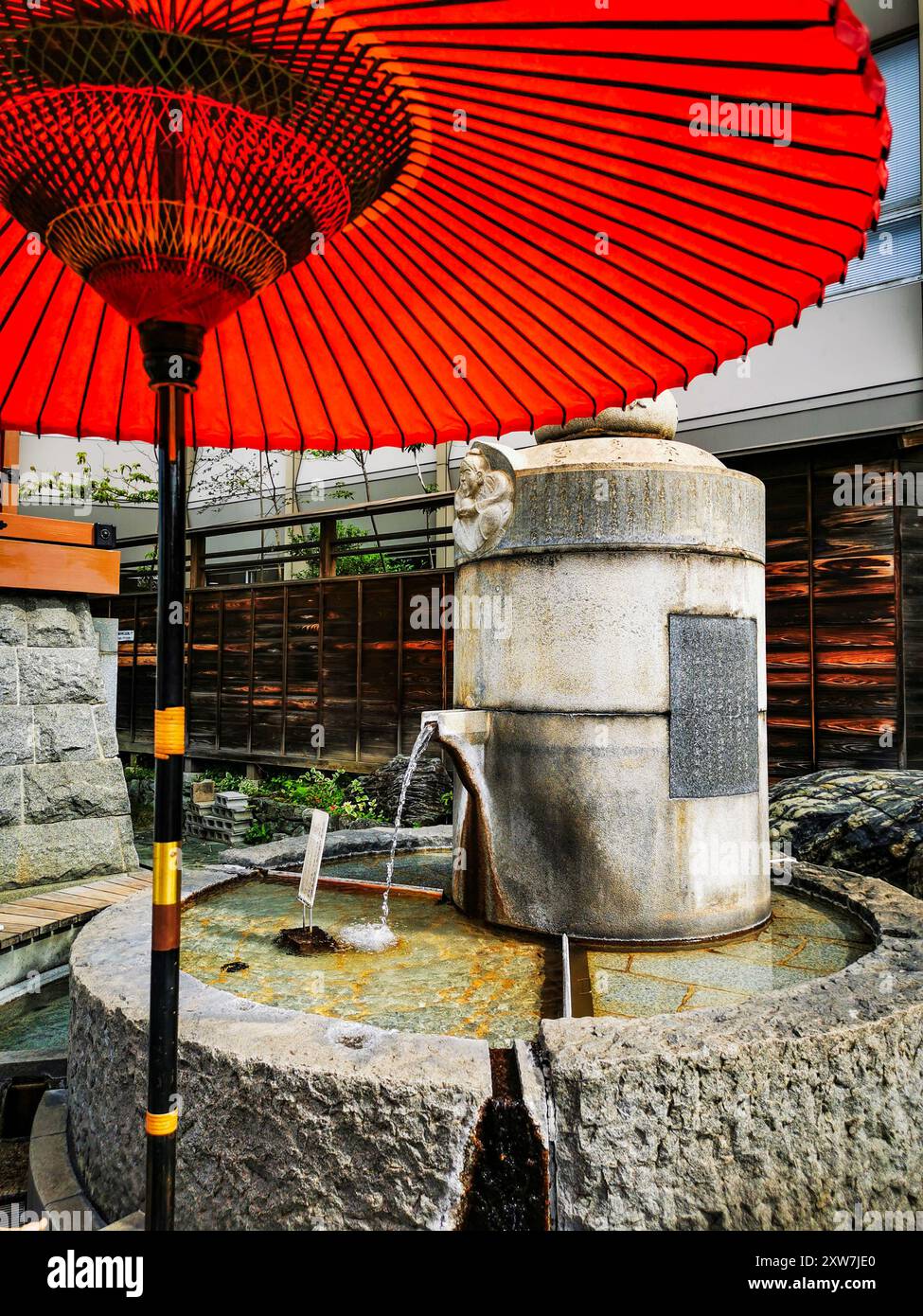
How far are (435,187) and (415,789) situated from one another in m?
8.81

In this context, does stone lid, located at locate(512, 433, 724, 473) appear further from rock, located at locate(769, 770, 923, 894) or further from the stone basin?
rock, located at locate(769, 770, 923, 894)

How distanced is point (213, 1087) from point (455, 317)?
2101 mm

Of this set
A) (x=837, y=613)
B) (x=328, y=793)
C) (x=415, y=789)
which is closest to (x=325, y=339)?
(x=837, y=613)

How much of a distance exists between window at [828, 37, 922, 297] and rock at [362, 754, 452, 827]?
679 cm

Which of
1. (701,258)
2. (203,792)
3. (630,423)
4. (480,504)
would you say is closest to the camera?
(701,258)

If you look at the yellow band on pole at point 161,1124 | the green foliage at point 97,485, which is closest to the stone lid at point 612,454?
the yellow band on pole at point 161,1124

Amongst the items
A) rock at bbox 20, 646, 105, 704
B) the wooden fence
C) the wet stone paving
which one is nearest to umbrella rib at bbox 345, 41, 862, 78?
the wet stone paving

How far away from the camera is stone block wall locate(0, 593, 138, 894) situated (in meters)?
6.38

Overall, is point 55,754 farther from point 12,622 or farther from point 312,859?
point 312,859

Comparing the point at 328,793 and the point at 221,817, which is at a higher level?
the point at 328,793

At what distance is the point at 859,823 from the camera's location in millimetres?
5453

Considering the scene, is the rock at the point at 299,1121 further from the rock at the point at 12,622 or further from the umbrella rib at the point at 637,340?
the rock at the point at 12,622

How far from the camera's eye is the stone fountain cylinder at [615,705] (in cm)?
378

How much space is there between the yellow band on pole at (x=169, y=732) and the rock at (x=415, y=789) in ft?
27.5
